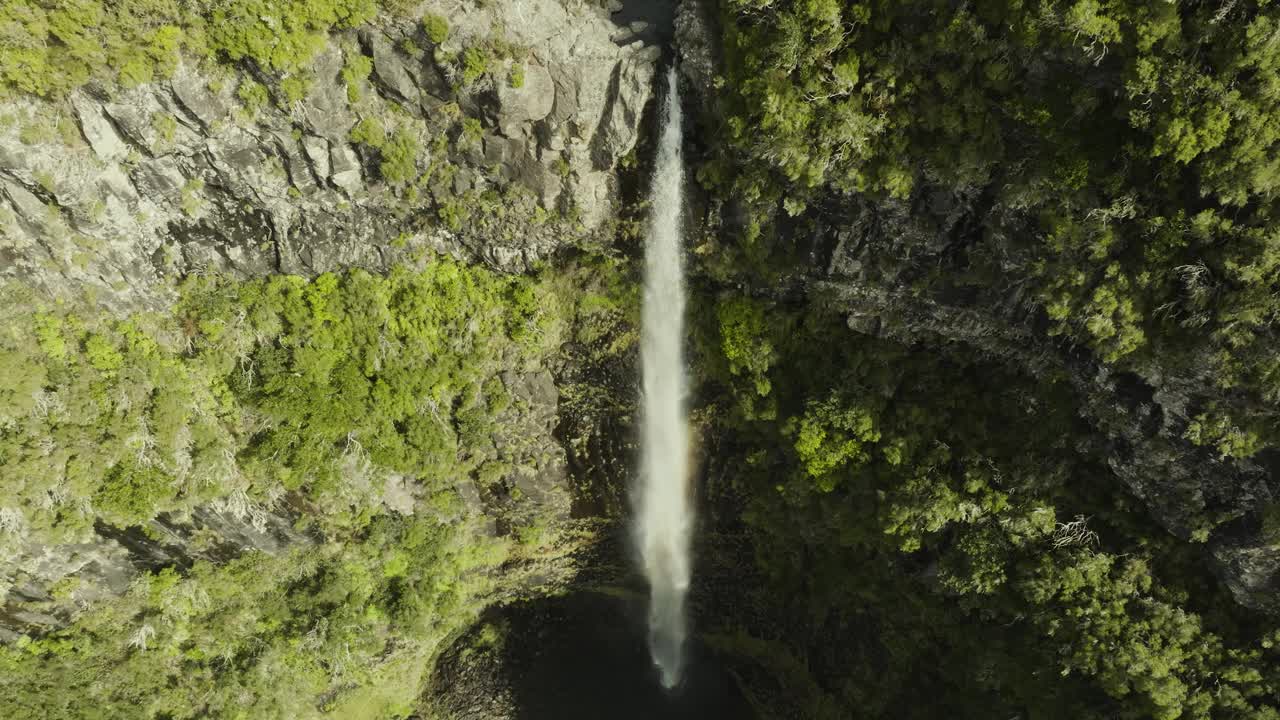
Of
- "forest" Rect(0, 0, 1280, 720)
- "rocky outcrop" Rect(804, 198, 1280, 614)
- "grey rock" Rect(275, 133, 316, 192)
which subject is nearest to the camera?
"forest" Rect(0, 0, 1280, 720)

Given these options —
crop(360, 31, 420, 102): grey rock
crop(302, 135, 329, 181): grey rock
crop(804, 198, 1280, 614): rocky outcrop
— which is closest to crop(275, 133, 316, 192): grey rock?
crop(302, 135, 329, 181): grey rock

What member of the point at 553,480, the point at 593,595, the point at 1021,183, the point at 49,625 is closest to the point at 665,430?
the point at 553,480

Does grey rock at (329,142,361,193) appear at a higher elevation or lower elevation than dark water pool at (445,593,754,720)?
higher

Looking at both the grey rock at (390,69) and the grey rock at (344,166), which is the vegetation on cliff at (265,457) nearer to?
the grey rock at (344,166)

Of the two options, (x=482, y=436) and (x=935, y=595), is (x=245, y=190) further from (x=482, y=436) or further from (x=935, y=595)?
(x=935, y=595)

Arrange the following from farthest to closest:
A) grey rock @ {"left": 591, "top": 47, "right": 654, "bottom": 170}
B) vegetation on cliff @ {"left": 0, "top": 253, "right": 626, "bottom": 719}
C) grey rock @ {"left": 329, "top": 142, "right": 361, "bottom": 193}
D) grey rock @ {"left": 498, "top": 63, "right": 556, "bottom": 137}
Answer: vegetation on cliff @ {"left": 0, "top": 253, "right": 626, "bottom": 719}, grey rock @ {"left": 329, "top": 142, "right": 361, "bottom": 193}, grey rock @ {"left": 591, "top": 47, "right": 654, "bottom": 170}, grey rock @ {"left": 498, "top": 63, "right": 556, "bottom": 137}

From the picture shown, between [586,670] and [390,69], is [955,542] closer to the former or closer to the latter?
[586,670]

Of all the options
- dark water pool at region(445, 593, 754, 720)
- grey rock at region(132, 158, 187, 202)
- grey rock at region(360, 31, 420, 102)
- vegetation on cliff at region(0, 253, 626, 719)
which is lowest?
dark water pool at region(445, 593, 754, 720)

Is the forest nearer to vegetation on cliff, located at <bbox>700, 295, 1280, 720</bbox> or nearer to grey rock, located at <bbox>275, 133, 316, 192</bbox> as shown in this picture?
vegetation on cliff, located at <bbox>700, 295, 1280, 720</bbox>
